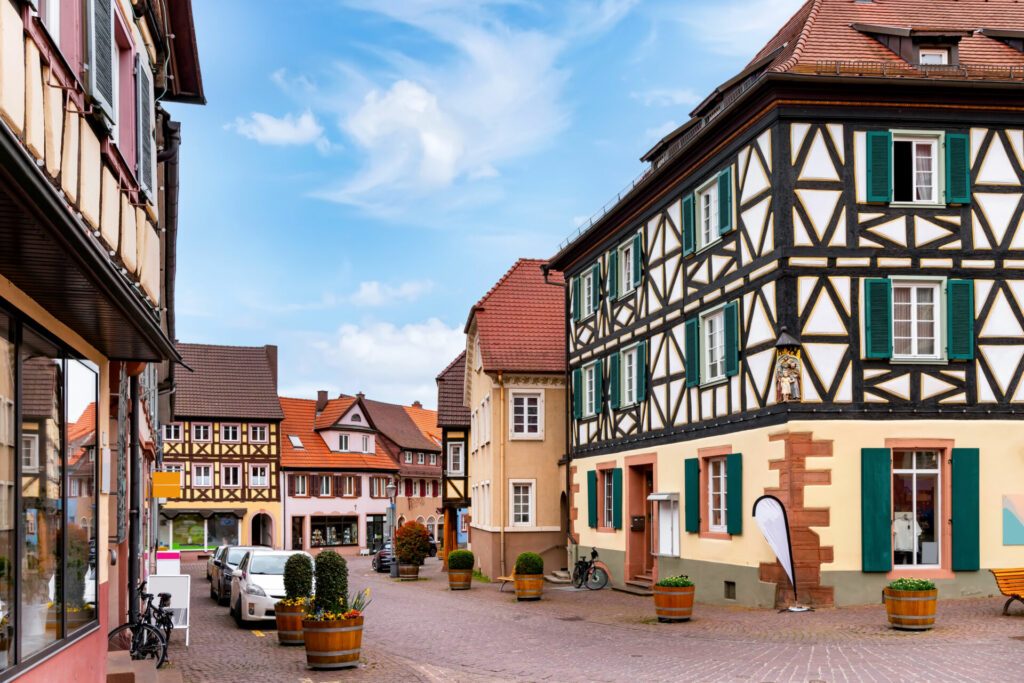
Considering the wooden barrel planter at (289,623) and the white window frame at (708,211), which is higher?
the white window frame at (708,211)

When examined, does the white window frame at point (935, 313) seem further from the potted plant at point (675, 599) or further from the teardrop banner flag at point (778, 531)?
the potted plant at point (675, 599)

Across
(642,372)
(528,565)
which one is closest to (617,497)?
(528,565)

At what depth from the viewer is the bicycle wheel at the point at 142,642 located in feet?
49.7

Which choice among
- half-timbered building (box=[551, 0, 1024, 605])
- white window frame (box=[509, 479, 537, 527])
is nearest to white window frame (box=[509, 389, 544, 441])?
white window frame (box=[509, 479, 537, 527])

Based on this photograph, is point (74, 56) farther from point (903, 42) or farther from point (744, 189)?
point (903, 42)

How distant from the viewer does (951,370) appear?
2048 centimetres

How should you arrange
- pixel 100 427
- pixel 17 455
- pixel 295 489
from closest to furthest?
pixel 17 455 < pixel 100 427 < pixel 295 489

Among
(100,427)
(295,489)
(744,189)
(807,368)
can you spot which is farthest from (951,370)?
(295,489)

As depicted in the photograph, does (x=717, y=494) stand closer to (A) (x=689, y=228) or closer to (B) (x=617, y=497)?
(A) (x=689, y=228)

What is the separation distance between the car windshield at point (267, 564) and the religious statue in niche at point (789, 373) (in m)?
9.91

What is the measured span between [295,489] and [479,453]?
31.4 m

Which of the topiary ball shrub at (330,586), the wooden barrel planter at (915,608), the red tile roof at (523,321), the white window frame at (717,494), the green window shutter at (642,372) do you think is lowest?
the wooden barrel planter at (915,608)

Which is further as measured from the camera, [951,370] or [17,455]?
[951,370]

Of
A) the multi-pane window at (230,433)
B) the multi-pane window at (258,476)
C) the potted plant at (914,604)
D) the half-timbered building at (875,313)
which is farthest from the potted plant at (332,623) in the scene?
the multi-pane window at (258,476)
